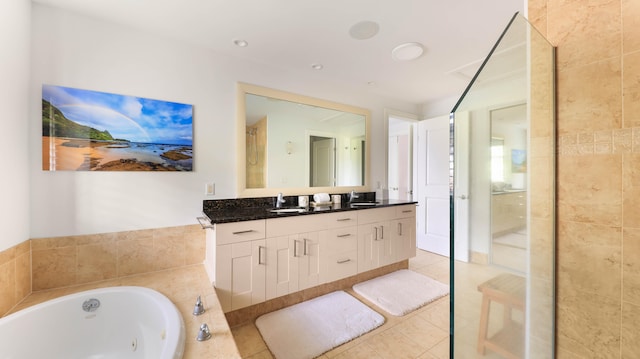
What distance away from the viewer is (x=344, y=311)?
210cm

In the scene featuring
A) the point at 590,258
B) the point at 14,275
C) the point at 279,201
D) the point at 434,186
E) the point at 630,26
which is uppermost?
the point at 630,26

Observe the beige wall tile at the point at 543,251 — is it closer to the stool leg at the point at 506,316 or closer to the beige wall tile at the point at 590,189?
the beige wall tile at the point at 590,189

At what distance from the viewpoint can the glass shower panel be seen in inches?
41.6

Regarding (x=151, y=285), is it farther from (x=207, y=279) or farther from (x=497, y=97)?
(x=497, y=97)

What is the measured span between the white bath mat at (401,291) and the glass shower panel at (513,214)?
3.66 ft

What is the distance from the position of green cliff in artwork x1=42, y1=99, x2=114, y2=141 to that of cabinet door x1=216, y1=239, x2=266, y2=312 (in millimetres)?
1316

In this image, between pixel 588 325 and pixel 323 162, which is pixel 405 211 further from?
pixel 588 325

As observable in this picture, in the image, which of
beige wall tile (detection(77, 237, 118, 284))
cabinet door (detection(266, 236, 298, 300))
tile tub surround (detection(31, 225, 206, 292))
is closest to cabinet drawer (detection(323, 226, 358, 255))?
cabinet door (detection(266, 236, 298, 300))

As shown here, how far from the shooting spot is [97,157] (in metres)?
1.77

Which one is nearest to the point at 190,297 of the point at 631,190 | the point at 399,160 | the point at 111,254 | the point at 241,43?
the point at 111,254

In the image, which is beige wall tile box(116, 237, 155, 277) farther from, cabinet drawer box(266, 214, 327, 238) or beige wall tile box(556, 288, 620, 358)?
beige wall tile box(556, 288, 620, 358)

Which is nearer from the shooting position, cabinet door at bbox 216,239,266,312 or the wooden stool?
the wooden stool

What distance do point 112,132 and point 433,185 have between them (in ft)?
12.7

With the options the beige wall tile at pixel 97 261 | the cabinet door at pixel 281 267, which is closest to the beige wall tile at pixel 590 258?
the cabinet door at pixel 281 267
